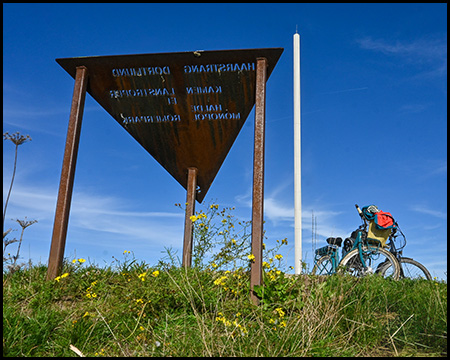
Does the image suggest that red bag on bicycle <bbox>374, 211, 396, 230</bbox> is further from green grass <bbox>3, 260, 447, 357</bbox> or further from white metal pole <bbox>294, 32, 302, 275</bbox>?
green grass <bbox>3, 260, 447, 357</bbox>

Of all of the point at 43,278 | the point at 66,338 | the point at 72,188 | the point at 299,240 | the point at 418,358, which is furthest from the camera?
the point at 299,240

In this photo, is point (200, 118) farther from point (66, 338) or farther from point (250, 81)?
point (66, 338)

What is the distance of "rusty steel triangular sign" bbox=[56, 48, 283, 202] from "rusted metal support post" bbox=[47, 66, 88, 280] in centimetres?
33

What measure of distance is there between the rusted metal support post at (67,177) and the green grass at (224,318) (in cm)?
43

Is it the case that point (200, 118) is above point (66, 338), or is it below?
above

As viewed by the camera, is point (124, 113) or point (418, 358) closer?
point (418, 358)

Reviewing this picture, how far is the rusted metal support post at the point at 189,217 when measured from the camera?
7.04m

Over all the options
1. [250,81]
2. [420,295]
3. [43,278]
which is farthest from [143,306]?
[250,81]

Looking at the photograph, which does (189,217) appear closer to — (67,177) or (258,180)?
(67,177)

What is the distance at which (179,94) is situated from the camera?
19.7ft

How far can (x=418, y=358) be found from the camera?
3.10m

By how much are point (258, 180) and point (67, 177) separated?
2.41 meters

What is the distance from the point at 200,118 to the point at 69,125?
1945 millimetres

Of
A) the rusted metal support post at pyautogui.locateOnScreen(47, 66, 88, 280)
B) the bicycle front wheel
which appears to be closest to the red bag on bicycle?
the bicycle front wheel
